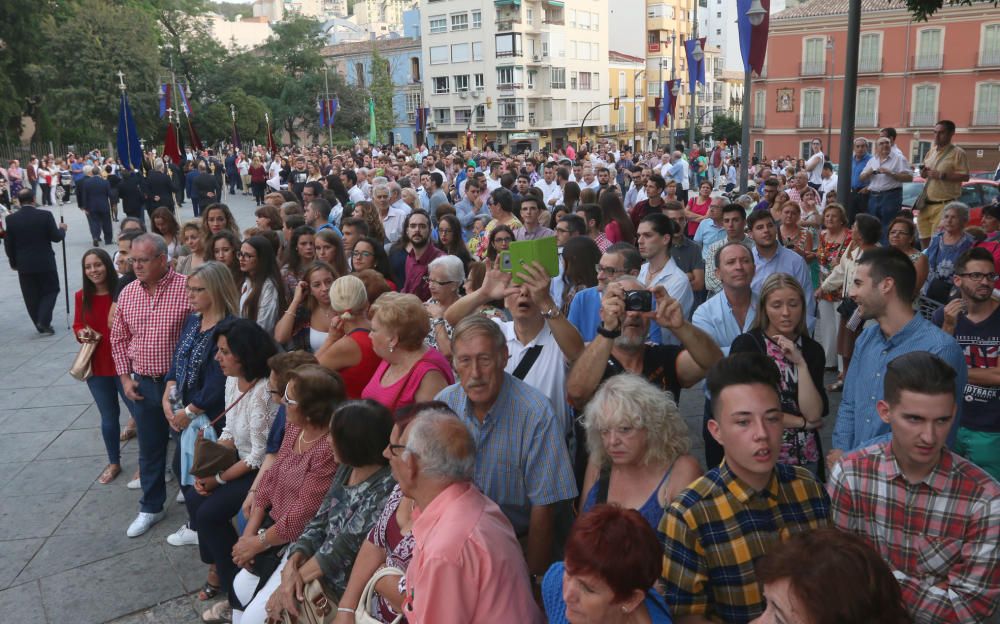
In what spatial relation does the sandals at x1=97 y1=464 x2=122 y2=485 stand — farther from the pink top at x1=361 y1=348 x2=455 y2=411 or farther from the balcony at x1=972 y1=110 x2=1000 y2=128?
the balcony at x1=972 y1=110 x2=1000 y2=128

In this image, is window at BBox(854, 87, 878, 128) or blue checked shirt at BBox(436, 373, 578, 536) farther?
window at BBox(854, 87, 878, 128)

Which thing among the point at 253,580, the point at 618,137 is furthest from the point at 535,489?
the point at 618,137

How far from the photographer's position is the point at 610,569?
2156 millimetres

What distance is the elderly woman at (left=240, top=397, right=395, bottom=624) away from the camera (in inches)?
133

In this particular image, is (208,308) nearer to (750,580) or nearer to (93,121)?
(750,580)

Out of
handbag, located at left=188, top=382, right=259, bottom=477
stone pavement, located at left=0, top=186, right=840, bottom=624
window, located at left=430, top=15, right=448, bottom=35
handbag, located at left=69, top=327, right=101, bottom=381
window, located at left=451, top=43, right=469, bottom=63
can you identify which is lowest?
stone pavement, located at left=0, top=186, right=840, bottom=624

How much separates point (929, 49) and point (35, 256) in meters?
45.8

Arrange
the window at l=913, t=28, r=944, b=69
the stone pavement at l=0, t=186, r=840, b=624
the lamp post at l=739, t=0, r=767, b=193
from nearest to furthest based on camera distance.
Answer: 1. the stone pavement at l=0, t=186, r=840, b=624
2. the lamp post at l=739, t=0, r=767, b=193
3. the window at l=913, t=28, r=944, b=69

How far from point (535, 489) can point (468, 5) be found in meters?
67.7

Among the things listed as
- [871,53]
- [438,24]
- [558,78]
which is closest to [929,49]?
[871,53]

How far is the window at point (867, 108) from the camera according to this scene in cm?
4512

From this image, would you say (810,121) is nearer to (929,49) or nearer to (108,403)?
(929,49)

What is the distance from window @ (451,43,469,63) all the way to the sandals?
64293 mm

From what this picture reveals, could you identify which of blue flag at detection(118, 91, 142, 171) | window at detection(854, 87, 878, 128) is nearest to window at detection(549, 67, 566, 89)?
window at detection(854, 87, 878, 128)
